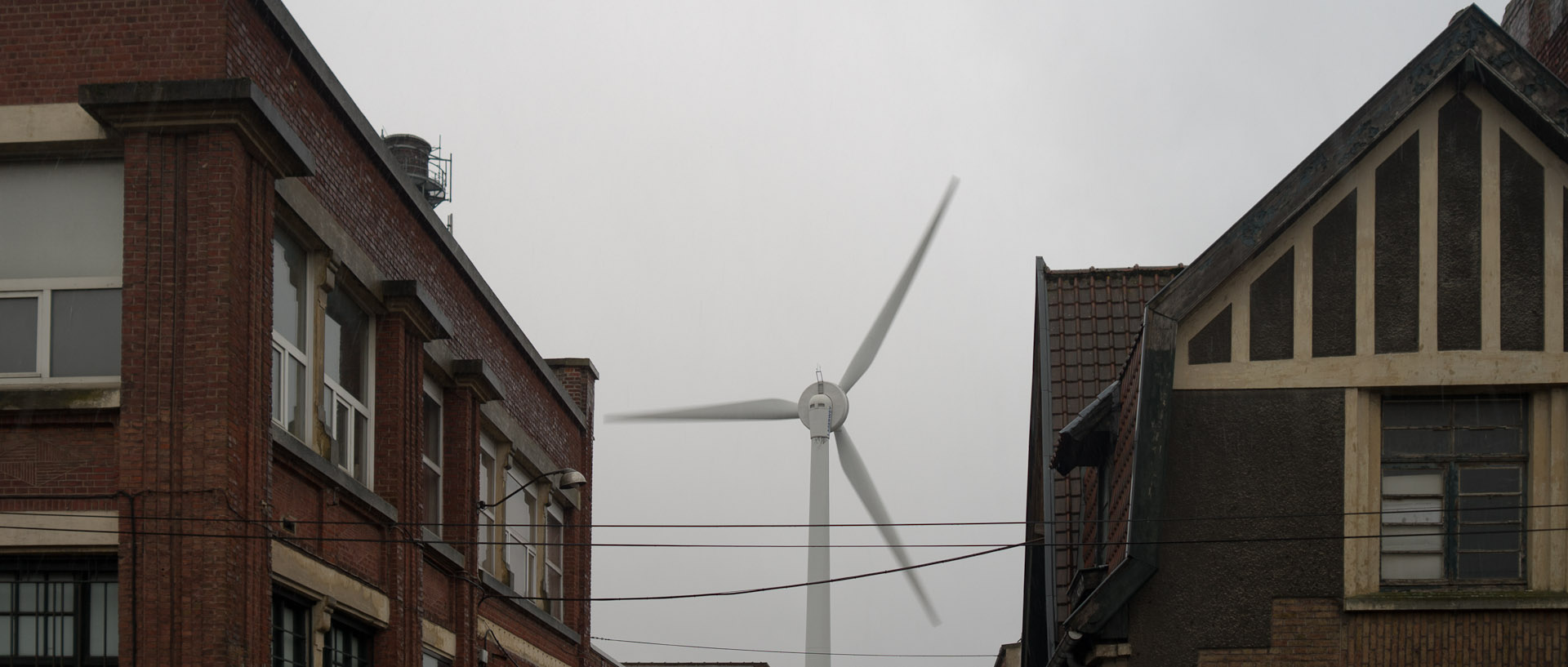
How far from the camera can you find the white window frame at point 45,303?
16344mm

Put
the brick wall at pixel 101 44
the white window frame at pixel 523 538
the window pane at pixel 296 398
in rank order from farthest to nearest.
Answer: the white window frame at pixel 523 538, the window pane at pixel 296 398, the brick wall at pixel 101 44

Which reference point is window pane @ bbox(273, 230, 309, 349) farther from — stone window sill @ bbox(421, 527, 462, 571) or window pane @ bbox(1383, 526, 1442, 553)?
window pane @ bbox(1383, 526, 1442, 553)

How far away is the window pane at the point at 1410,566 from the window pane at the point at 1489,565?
0.26 m

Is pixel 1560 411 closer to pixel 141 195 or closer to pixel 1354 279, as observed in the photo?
pixel 1354 279

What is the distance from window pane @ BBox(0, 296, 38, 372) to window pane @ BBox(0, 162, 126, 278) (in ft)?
0.94

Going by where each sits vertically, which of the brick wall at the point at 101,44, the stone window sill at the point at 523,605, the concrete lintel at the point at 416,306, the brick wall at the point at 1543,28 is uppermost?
the brick wall at the point at 1543,28

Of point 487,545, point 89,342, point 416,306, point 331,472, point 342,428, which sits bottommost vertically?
A: point 487,545

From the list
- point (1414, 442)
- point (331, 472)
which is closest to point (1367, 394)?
point (1414, 442)

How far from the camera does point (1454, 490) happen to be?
17984 millimetres

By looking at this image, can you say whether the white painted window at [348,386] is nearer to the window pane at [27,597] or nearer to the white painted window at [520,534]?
the window pane at [27,597]

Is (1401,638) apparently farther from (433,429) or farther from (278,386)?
(433,429)

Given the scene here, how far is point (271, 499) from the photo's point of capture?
17.5 metres

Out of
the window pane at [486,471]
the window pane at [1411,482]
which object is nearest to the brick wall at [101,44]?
the window pane at [486,471]

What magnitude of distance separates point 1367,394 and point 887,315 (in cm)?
1533
